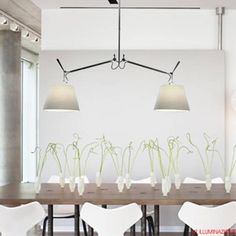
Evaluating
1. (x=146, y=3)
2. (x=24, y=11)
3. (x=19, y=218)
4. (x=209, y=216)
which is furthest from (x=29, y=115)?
(x=209, y=216)

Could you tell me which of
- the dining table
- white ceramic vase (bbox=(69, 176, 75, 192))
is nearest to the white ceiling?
the dining table

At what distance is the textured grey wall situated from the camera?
9211 mm

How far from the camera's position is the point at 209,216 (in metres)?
3.97

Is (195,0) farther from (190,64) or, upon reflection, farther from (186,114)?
(186,114)

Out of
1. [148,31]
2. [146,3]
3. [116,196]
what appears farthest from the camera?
[148,31]

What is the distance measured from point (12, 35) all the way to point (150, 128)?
3931 millimetres

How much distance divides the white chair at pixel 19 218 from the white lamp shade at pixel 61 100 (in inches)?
38.8

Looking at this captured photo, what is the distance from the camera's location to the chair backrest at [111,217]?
3951mm

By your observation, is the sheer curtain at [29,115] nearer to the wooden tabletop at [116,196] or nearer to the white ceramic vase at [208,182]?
the wooden tabletop at [116,196]

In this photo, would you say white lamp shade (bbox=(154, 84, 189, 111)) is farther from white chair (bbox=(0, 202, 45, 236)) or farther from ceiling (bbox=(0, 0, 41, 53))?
ceiling (bbox=(0, 0, 41, 53))

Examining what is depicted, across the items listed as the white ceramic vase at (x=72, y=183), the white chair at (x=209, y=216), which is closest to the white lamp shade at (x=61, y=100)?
the white ceramic vase at (x=72, y=183)

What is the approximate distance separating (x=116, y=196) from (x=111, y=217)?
437mm

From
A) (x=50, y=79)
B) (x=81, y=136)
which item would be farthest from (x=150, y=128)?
(x=50, y=79)

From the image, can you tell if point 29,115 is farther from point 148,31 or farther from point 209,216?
point 209,216
